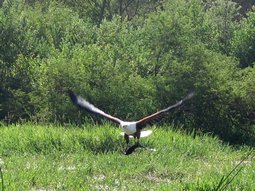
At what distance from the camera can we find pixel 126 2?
3703cm

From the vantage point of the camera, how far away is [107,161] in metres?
10.1

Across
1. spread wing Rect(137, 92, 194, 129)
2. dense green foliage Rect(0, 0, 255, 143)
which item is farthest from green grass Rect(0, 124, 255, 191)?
dense green foliage Rect(0, 0, 255, 143)

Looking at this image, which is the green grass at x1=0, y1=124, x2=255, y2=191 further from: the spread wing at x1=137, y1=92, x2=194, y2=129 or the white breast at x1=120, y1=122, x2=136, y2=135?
the spread wing at x1=137, y1=92, x2=194, y2=129

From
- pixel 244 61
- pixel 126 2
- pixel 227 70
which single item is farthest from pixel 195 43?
pixel 126 2

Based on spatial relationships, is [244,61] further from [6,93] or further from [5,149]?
[5,149]

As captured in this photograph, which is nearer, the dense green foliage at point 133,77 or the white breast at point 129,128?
the white breast at point 129,128

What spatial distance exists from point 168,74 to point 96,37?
6.33 meters

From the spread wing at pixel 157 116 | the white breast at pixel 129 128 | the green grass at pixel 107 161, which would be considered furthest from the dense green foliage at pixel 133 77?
the spread wing at pixel 157 116

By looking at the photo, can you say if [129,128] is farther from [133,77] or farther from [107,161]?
[133,77]

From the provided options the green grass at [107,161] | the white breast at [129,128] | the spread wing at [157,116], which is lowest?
the green grass at [107,161]

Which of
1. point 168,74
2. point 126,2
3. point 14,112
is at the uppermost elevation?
point 126,2

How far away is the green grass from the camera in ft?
26.6

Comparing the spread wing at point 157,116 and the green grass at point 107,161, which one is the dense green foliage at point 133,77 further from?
the spread wing at point 157,116

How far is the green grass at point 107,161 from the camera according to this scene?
8.09 m
